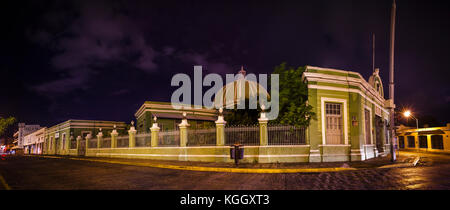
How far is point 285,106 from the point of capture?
17.2 m

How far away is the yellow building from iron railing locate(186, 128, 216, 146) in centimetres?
2940

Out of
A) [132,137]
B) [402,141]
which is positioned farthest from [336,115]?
[402,141]

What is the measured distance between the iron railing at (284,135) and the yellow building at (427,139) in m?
26.4

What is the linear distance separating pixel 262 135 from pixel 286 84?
150 inches

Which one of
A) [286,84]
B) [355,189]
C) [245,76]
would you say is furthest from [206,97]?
[355,189]

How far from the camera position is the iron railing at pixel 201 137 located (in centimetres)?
1683

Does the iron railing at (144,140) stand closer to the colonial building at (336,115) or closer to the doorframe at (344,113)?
the colonial building at (336,115)

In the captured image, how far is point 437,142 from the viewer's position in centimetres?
3431

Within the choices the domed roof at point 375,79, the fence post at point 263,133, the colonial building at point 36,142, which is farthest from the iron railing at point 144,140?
the colonial building at point 36,142

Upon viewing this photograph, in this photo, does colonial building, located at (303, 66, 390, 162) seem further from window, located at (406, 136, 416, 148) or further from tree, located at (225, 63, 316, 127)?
window, located at (406, 136, 416, 148)

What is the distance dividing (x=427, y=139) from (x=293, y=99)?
29612 mm

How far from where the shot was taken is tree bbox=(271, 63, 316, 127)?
15.6 meters

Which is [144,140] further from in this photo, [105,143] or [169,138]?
[105,143]
